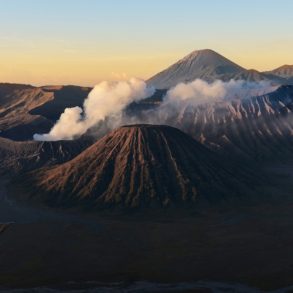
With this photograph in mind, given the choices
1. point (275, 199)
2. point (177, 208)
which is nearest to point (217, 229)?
point (177, 208)

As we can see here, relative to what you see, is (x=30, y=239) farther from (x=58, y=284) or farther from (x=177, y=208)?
(x=177, y=208)

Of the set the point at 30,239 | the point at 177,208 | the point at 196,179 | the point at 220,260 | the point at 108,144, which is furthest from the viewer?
the point at 108,144

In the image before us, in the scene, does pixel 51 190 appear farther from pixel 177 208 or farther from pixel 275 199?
pixel 275 199

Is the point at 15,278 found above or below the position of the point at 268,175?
above

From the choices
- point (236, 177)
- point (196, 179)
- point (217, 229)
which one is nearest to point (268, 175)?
point (236, 177)

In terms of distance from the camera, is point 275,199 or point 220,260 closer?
point 220,260

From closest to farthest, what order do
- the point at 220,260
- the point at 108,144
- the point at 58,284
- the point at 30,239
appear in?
the point at 58,284 < the point at 220,260 < the point at 30,239 < the point at 108,144
